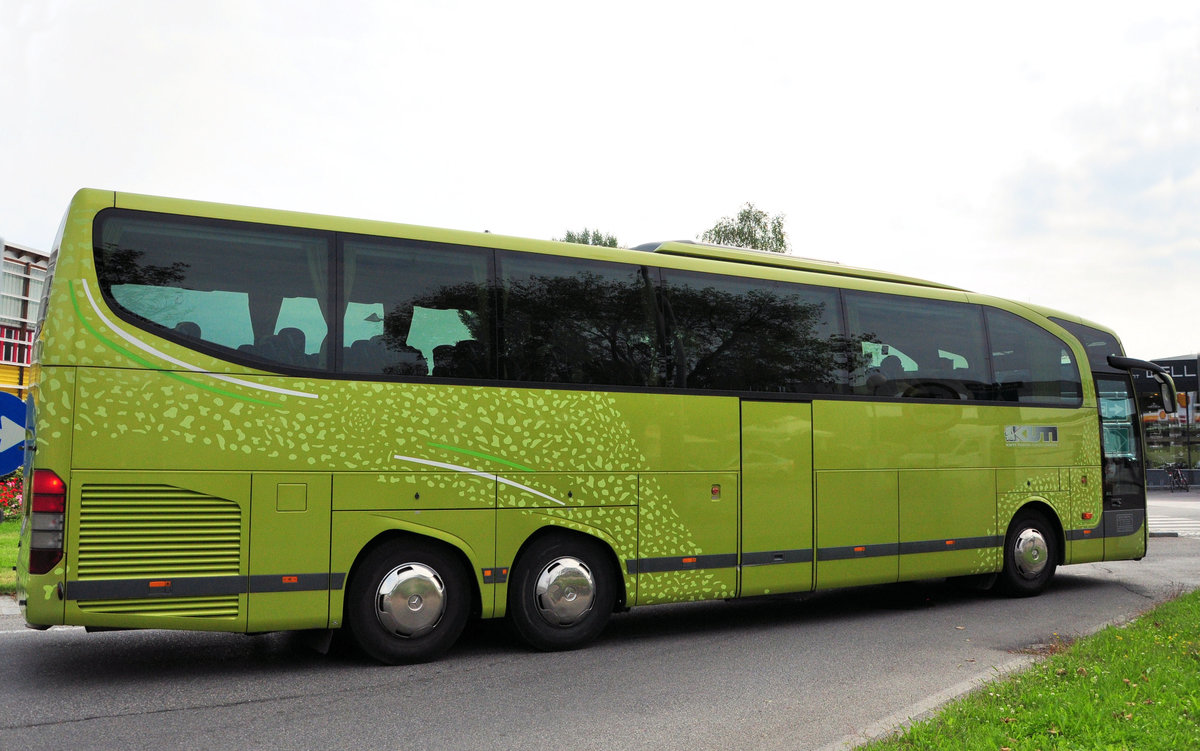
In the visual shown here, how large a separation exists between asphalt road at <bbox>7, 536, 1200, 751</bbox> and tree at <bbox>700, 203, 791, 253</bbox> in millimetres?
44776

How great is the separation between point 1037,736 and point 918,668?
2.61 m

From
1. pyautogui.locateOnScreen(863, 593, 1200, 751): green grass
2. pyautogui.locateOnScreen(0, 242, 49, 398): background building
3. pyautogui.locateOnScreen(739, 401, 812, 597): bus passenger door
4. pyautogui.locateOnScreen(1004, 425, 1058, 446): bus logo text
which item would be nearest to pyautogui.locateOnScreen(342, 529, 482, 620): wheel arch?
pyautogui.locateOnScreen(739, 401, 812, 597): bus passenger door

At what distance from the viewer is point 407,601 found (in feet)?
25.5

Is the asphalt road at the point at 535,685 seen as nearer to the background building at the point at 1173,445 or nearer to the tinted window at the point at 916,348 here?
the tinted window at the point at 916,348

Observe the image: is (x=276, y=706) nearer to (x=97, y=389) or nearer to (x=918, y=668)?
(x=97, y=389)

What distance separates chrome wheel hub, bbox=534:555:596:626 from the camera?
8430mm

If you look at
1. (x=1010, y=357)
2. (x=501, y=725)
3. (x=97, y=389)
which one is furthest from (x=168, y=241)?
(x=1010, y=357)

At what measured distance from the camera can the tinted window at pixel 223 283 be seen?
7.00m

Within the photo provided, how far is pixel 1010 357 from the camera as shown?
1197 cm

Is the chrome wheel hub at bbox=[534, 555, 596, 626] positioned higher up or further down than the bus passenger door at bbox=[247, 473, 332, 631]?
further down

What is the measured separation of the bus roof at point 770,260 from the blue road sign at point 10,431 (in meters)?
6.16

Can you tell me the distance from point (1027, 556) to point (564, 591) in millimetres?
6634

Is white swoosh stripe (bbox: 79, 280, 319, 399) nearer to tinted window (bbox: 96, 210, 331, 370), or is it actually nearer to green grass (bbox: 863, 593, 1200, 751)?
tinted window (bbox: 96, 210, 331, 370)

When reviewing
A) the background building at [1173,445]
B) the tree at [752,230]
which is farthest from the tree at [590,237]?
the background building at [1173,445]
